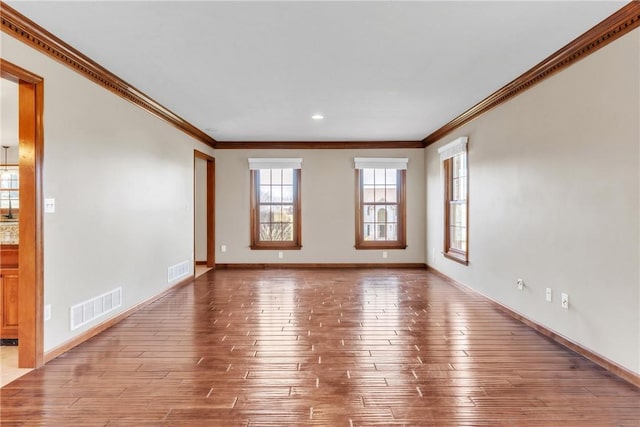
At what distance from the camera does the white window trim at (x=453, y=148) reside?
17.8 feet

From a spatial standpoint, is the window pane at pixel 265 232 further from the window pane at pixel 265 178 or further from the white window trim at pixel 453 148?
the white window trim at pixel 453 148

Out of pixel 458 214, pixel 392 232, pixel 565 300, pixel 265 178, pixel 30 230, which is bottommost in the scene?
pixel 565 300

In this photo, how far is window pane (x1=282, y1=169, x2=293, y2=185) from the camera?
7.65 metres

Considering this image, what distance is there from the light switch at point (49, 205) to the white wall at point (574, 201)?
4.25 meters

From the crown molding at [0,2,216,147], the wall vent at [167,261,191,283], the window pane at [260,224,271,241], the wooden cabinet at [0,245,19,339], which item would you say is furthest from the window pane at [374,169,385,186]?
the wooden cabinet at [0,245,19,339]

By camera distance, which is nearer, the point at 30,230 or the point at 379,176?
the point at 30,230

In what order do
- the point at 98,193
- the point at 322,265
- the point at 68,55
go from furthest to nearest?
1. the point at 322,265
2. the point at 98,193
3. the point at 68,55

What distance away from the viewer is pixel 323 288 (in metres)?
5.64

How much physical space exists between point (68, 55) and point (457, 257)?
5.37 metres

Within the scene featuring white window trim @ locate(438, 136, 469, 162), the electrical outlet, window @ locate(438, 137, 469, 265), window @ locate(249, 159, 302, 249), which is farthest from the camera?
window @ locate(249, 159, 302, 249)

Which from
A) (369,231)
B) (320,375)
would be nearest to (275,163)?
(369,231)

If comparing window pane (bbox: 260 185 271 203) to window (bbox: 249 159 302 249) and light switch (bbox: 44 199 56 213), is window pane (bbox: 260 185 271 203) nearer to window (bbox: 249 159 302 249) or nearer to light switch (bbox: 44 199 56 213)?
window (bbox: 249 159 302 249)

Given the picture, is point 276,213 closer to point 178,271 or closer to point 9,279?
point 178,271

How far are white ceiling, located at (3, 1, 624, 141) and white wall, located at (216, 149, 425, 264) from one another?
261cm
